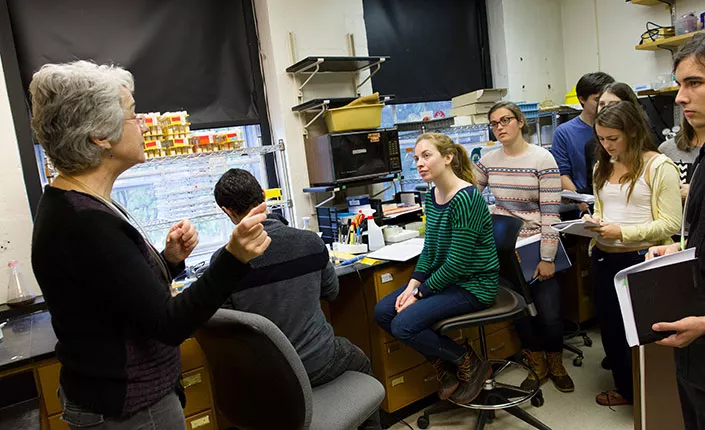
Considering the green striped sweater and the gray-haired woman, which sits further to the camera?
the green striped sweater

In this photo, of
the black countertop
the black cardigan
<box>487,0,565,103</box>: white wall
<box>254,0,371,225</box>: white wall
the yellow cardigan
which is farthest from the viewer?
<box>487,0,565,103</box>: white wall

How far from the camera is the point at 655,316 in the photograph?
3.76 feet

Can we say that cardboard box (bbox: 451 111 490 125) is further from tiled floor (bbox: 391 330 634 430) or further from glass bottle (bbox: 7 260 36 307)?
glass bottle (bbox: 7 260 36 307)

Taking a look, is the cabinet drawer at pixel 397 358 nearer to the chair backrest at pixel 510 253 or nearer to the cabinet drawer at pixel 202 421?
the chair backrest at pixel 510 253

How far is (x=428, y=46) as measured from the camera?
13.0 feet

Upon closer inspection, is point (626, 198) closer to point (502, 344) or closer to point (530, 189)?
point (530, 189)

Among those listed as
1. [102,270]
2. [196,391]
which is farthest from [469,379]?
[102,270]

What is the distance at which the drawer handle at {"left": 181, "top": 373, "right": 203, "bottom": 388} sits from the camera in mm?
2010

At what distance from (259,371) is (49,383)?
84cm

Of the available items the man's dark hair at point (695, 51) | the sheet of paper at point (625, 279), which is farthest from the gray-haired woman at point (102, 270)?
the man's dark hair at point (695, 51)

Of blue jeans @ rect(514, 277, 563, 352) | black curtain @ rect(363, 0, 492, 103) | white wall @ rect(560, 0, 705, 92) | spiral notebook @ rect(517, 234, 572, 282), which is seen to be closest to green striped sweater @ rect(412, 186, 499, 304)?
spiral notebook @ rect(517, 234, 572, 282)

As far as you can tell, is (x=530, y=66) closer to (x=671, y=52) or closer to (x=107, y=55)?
(x=671, y=52)

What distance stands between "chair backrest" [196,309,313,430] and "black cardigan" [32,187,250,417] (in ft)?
1.01

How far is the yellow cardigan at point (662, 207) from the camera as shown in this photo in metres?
1.93
